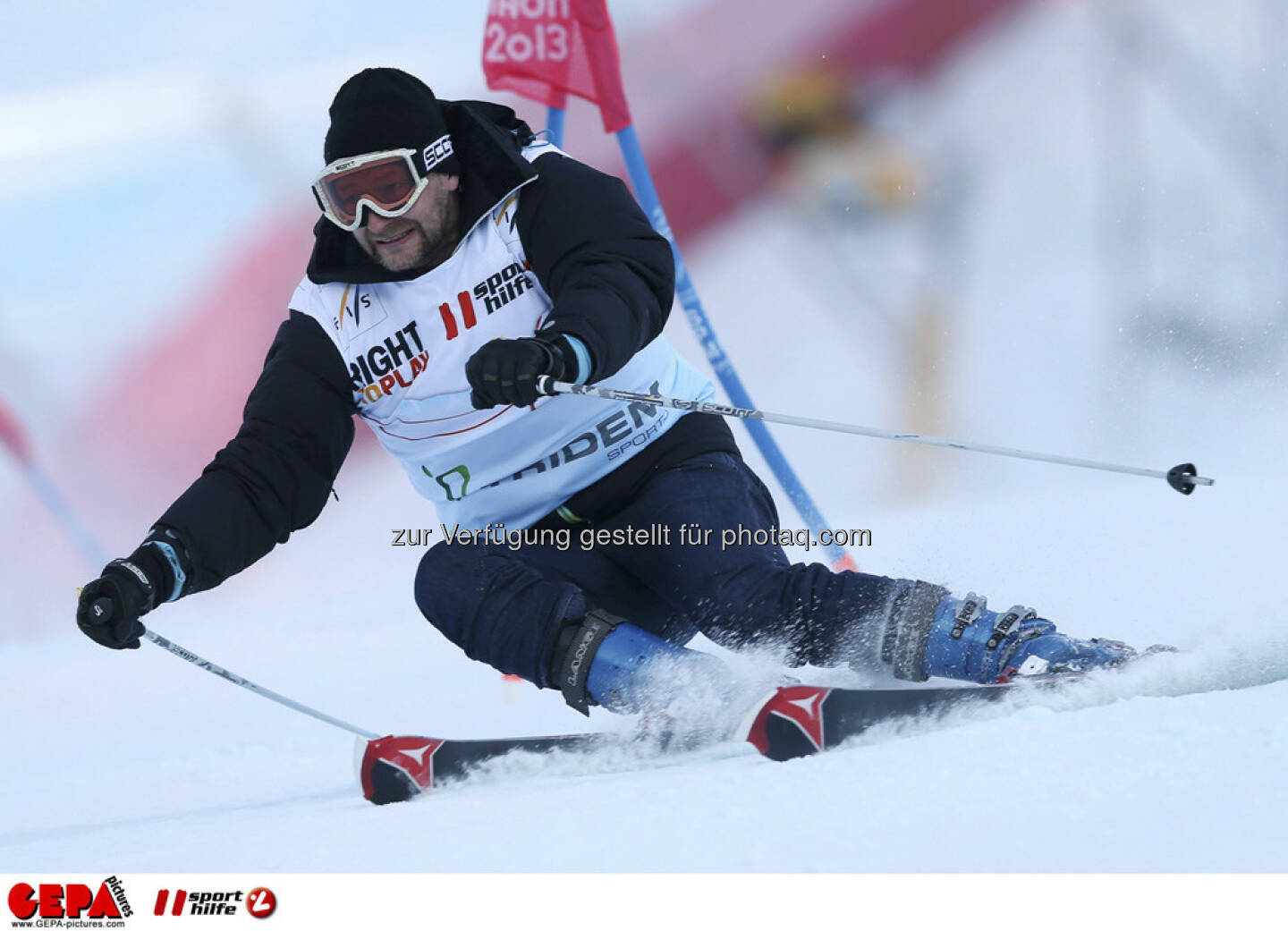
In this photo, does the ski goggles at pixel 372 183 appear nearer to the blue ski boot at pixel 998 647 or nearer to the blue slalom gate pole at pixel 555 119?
the blue ski boot at pixel 998 647

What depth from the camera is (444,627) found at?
251cm

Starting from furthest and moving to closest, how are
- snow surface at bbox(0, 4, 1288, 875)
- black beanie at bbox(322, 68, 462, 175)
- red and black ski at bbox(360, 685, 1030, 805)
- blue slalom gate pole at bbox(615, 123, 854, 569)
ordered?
blue slalom gate pole at bbox(615, 123, 854, 569) < black beanie at bbox(322, 68, 462, 175) < red and black ski at bbox(360, 685, 1030, 805) < snow surface at bbox(0, 4, 1288, 875)

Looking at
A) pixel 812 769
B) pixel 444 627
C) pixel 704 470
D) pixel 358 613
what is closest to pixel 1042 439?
pixel 358 613

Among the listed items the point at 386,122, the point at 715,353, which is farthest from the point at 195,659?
the point at 715,353

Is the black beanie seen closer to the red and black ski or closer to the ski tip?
the ski tip

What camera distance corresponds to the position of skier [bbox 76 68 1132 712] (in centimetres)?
231

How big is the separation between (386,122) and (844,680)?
1274 millimetres

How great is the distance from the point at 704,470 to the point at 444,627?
0.56 m

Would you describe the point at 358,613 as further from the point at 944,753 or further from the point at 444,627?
the point at 944,753

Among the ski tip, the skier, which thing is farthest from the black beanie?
the ski tip
